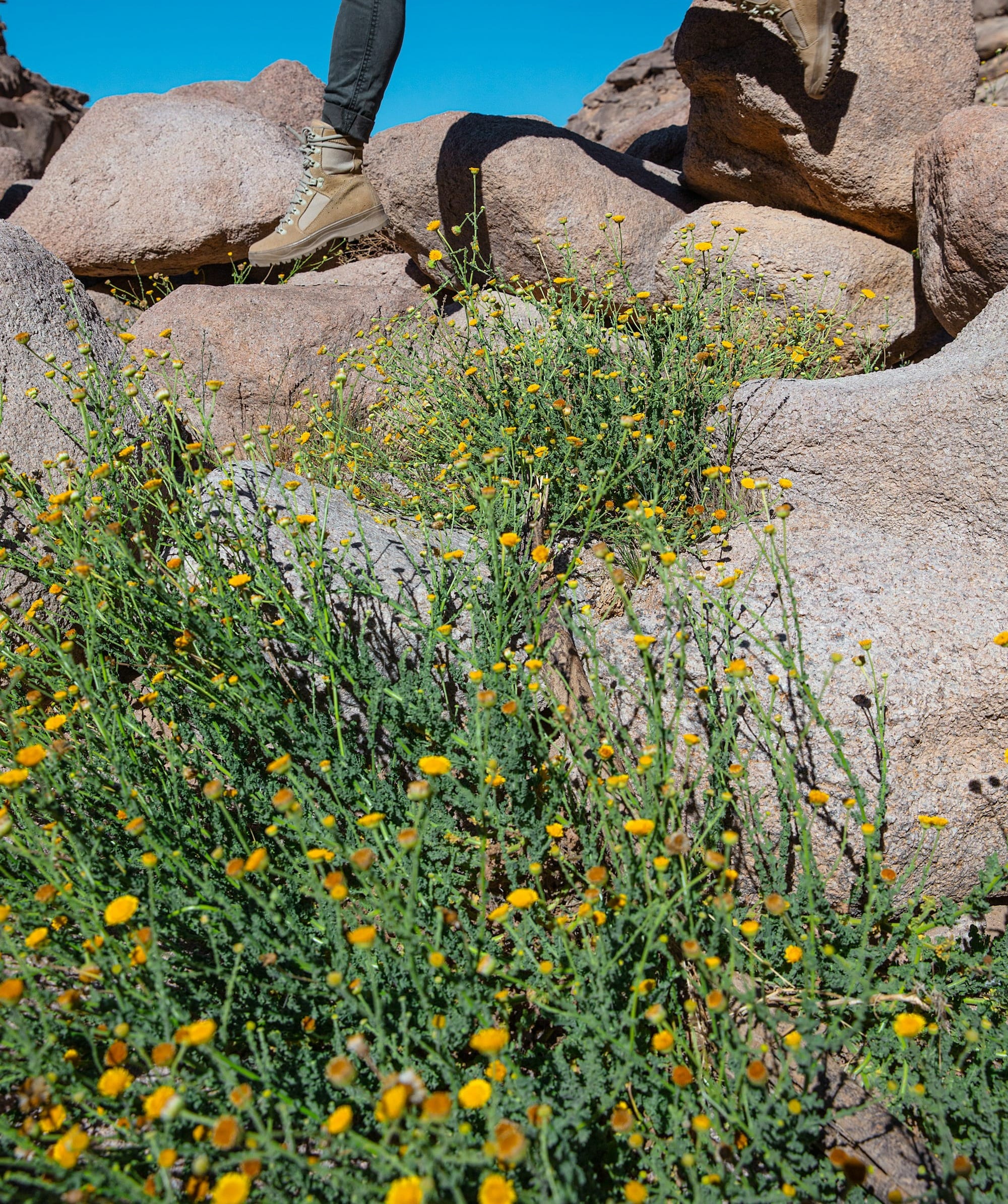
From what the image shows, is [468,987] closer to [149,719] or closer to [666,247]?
[149,719]

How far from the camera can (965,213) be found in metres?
3.54

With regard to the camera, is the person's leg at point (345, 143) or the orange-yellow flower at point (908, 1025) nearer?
the orange-yellow flower at point (908, 1025)

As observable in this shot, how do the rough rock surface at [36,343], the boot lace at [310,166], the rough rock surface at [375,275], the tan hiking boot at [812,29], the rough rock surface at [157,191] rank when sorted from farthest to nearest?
the rough rock surface at [157,191] < the rough rock surface at [375,275] < the boot lace at [310,166] < the tan hiking boot at [812,29] < the rough rock surface at [36,343]

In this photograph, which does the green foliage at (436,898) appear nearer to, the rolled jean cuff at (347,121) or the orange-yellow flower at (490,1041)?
the orange-yellow flower at (490,1041)

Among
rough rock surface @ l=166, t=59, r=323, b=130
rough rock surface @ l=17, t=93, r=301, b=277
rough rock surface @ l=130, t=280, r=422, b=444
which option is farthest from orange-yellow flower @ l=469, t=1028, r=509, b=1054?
rough rock surface @ l=166, t=59, r=323, b=130

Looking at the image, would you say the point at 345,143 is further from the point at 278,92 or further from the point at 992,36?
the point at 992,36

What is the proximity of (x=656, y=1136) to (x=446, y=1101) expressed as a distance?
0.62m

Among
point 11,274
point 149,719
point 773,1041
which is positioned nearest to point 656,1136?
point 773,1041

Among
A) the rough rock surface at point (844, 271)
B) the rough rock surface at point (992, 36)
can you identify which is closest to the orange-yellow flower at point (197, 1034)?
the rough rock surface at point (844, 271)

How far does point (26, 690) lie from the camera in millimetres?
2488

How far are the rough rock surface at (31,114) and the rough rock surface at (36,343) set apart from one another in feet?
29.0

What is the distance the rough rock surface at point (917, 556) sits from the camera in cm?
211

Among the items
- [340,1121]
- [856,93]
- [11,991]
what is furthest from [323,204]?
[340,1121]

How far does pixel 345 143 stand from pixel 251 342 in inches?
52.2
